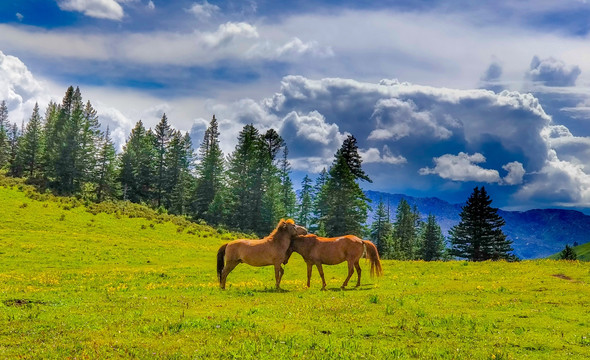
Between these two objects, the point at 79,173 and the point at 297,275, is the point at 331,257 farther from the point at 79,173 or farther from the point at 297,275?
the point at 79,173

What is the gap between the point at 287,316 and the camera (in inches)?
550

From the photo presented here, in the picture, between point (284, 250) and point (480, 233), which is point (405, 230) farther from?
point (284, 250)

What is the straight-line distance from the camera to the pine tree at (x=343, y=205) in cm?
7762

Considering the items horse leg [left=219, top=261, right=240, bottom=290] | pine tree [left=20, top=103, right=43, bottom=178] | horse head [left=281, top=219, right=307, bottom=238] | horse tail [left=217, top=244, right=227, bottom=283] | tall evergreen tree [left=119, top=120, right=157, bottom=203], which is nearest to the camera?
horse leg [left=219, top=261, right=240, bottom=290]

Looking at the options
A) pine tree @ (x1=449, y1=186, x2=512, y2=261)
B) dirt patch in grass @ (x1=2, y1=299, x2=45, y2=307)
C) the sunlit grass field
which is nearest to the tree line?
pine tree @ (x1=449, y1=186, x2=512, y2=261)

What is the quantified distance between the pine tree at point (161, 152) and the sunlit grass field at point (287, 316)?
237ft

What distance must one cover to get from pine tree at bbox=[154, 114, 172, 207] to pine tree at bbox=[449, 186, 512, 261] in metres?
68.8

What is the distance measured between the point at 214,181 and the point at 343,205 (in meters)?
37.6

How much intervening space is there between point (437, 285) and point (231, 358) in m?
17.7

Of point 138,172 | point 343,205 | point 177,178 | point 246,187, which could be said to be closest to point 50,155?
point 138,172

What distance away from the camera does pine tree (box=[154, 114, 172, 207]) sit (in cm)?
10312

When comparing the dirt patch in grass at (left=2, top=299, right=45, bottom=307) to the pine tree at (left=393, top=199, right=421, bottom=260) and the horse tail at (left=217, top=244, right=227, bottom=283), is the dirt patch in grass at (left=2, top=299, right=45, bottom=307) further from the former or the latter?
the pine tree at (left=393, top=199, right=421, bottom=260)

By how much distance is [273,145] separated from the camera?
106750mm

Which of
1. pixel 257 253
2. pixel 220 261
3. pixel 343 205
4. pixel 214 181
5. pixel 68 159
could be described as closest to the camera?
pixel 257 253
